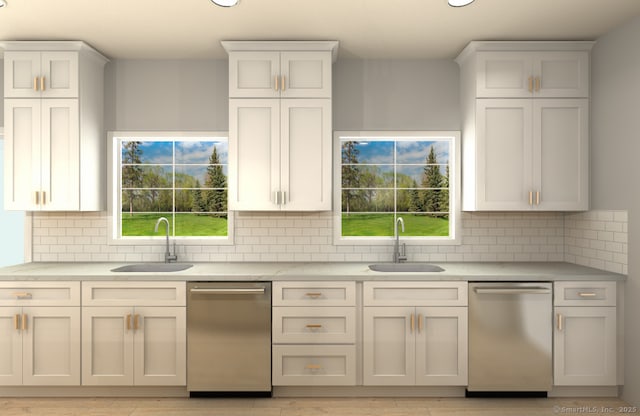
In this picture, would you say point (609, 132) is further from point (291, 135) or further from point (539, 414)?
point (291, 135)

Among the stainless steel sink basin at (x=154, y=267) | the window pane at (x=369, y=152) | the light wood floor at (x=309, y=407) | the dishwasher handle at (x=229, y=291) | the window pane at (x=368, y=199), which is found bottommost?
the light wood floor at (x=309, y=407)

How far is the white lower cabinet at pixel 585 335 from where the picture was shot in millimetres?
3090

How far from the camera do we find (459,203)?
12.2ft

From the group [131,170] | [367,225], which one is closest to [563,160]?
[367,225]

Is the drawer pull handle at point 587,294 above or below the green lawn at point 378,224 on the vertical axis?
below

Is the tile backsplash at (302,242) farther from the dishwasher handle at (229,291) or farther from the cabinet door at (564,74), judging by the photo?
the cabinet door at (564,74)

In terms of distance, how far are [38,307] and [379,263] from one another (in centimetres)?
256

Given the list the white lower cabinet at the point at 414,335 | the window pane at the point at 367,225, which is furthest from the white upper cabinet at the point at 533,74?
the window pane at the point at 367,225

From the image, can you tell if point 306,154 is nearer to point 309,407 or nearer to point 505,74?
point 505,74

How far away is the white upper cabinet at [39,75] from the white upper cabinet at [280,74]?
1.22 meters

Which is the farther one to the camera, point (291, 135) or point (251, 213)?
point (251, 213)

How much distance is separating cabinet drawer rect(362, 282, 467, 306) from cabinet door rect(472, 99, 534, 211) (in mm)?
734

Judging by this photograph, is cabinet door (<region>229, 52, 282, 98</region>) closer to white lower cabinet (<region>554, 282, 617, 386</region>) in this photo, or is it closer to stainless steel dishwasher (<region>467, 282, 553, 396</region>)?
stainless steel dishwasher (<region>467, 282, 553, 396</region>)

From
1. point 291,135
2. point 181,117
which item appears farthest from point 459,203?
point 181,117
